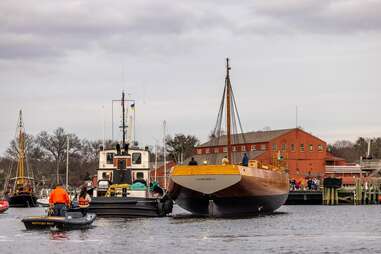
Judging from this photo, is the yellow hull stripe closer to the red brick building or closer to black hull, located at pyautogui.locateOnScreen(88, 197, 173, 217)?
black hull, located at pyautogui.locateOnScreen(88, 197, 173, 217)

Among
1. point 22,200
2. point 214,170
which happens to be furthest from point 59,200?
point 22,200

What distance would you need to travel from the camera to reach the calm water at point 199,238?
115 ft

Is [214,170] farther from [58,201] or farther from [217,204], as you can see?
[58,201]

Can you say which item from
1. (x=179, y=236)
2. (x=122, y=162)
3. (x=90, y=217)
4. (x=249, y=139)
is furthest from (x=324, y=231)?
(x=249, y=139)

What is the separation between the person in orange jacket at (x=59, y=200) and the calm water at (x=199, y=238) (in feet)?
3.78

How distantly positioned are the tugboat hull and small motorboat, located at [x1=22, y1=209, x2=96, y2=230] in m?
13.1

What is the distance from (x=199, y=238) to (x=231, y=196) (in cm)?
1754

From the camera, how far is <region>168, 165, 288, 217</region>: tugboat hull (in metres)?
56.0

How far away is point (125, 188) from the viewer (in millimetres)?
54281

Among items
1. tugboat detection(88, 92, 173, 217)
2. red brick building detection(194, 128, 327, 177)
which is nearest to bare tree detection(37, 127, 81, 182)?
red brick building detection(194, 128, 327, 177)

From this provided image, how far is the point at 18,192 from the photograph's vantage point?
9750cm

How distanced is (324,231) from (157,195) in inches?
571

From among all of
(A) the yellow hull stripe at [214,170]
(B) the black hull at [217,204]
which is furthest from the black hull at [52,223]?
(B) the black hull at [217,204]

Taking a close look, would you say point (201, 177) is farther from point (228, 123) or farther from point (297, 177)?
point (297, 177)
